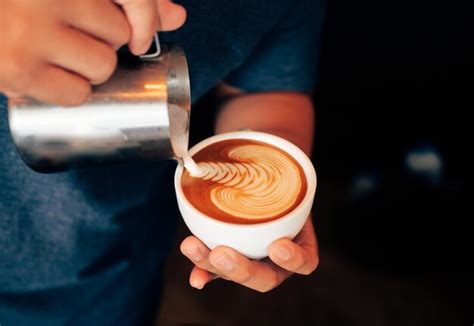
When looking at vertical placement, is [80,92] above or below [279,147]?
above

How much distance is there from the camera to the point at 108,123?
24.0 inches

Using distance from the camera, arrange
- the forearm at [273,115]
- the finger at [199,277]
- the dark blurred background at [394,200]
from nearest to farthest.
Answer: the finger at [199,277]
the forearm at [273,115]
the dark blurred background at [394,200]

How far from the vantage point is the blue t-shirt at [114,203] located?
0.86 metres

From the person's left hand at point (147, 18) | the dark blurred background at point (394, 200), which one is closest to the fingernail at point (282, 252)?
the person's left hand at point (147, 18)

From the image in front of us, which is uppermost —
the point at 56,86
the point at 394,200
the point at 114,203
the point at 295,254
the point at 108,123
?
the point at 56,86

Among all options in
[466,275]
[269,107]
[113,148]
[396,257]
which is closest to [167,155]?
[113,148]

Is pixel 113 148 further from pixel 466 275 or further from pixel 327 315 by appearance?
pixel 466 275

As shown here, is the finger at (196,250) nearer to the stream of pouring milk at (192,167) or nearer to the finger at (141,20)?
the stream of pouring milk at (192,167)

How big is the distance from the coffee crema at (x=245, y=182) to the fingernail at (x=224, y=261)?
58mm

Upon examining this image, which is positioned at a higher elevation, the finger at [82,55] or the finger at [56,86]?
the finger at [82,55]

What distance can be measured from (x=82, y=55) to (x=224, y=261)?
0.38 metres

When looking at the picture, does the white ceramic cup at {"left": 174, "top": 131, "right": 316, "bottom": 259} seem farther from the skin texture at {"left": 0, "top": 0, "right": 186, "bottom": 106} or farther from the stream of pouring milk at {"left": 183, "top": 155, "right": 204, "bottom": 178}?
the skin texture at {"left": 0, "top": 0, "right": 186, "bottom": 106}

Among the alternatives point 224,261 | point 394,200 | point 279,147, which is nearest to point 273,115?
point 279,147

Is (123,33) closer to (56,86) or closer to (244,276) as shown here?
(56,86)
